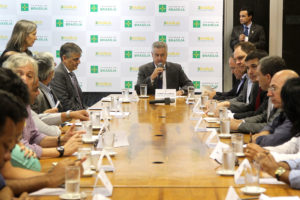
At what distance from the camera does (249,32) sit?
365 inches

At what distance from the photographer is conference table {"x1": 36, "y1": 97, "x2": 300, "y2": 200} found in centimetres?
232

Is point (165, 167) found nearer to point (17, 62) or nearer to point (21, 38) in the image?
point (17, 62)

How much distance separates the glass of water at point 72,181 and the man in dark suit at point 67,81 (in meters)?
4.01

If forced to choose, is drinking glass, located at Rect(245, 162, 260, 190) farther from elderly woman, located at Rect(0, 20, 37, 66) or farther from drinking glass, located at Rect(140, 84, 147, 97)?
elderly woman, located at Rect(0, 20, 37, 66)

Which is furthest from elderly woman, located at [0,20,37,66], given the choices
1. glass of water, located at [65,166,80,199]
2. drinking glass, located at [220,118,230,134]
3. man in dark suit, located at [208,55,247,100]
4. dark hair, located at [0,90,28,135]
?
dark hair, located at [0,90,28,135]

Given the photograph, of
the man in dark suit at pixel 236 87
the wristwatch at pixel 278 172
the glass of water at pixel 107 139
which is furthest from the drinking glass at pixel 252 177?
the man in dark suit at pixel 236 87

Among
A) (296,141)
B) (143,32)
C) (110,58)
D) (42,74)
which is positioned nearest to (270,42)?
(143,32)

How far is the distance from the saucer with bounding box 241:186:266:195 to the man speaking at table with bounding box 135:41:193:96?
4.96 meters

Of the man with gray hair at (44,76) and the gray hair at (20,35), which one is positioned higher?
the gray hair at (20,35)

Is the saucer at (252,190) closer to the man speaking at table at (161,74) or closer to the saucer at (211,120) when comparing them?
the saucer at (211,120)

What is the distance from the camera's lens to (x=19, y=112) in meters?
1.70

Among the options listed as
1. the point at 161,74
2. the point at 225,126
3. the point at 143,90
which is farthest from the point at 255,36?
the point at 225,126

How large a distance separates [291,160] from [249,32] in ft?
22.3

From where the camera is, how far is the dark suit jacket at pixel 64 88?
615cm
